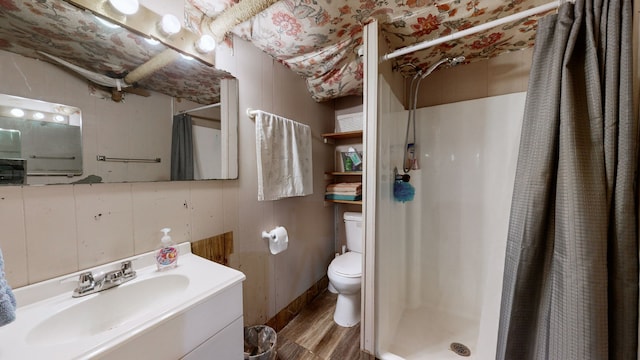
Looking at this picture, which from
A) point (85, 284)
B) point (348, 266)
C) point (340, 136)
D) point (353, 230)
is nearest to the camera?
point (85, 284)

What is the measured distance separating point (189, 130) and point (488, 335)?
1.91 m

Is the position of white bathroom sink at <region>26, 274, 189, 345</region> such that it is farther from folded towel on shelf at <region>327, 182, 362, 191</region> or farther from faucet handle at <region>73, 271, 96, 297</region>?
folded towel on shelf at <region>327, 182, 362, 191</region>

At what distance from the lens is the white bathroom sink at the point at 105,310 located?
69 cm

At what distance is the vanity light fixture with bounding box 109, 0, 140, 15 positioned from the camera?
866 millimetres

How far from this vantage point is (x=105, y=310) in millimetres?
826

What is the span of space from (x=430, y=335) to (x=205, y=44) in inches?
92.1

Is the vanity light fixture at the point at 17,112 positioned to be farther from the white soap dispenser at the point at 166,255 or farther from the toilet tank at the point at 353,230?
the toilet tank at the point at 353,230

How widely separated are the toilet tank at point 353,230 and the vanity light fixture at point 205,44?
1.66 m

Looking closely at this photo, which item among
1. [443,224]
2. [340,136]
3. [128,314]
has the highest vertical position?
[340,136]

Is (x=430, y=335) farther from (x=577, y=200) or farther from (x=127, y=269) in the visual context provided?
(x=127, y=269)

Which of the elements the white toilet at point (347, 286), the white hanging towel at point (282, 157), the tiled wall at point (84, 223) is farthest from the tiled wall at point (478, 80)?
the tiled wall at point (84, 223)

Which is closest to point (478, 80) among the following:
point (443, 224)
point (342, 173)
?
point (443, 224)

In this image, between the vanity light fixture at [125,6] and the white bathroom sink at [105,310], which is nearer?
the white bathroom sink at [105,310]

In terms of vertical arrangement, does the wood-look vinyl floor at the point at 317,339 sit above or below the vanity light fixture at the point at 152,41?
below
